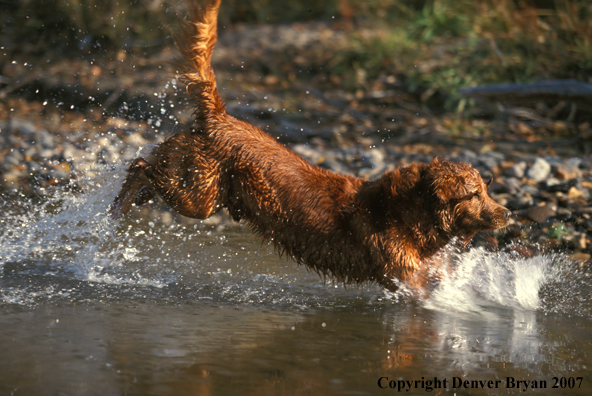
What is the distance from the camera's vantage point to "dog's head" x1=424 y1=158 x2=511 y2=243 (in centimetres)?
436

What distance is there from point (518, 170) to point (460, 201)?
3139 mm

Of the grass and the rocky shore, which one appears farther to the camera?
the grass

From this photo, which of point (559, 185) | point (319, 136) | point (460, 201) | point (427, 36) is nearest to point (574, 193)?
point (559, 185)

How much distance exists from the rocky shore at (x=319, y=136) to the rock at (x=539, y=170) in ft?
0.04

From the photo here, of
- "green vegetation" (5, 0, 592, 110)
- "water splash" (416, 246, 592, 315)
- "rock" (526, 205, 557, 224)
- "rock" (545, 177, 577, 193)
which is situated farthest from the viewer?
"green vegetation" (5, 0, 592, 110)

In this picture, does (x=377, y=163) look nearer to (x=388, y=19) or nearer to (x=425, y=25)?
(x=425, y=25)

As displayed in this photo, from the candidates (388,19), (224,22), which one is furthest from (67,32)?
(388,19)

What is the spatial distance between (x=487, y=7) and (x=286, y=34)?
3.98 metres

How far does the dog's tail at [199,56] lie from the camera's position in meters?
4.65

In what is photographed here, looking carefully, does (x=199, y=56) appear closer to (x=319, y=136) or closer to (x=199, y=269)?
(x=199, y=269)

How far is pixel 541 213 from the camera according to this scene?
6188 millimetres

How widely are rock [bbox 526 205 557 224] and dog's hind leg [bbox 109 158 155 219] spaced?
3.55m

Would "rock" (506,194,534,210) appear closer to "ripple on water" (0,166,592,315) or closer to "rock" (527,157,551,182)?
"rock" (527,157,551,182)

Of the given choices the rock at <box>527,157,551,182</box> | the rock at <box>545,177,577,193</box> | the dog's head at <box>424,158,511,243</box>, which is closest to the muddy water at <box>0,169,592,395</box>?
the dog's head at <box>424,158,511,243</box>
